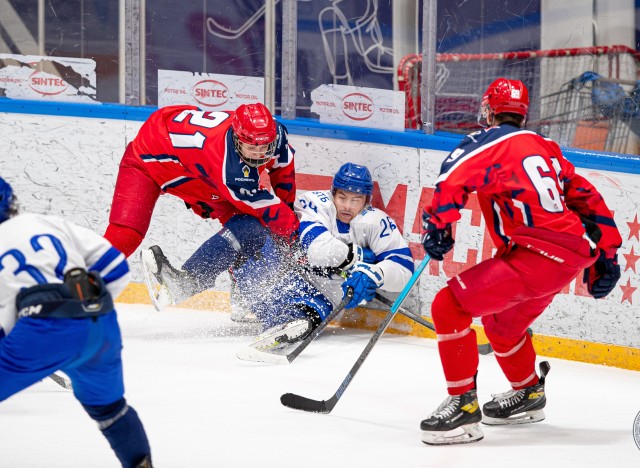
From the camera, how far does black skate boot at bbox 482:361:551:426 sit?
Result: 3.50 m

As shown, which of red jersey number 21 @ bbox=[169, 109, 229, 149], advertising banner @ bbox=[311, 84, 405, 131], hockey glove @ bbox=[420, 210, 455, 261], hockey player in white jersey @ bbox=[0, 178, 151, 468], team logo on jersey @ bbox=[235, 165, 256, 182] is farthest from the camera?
advertising banner @ bbox=[311, 84, 405, 131]

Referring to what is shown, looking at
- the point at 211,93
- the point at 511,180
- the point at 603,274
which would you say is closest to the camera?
the point at 511,180

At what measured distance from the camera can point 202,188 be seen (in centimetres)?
473

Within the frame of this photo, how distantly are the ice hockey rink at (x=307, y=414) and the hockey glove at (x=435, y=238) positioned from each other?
60 cm

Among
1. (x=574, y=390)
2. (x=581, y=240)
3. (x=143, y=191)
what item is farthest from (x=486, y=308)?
(x=143, y=191)

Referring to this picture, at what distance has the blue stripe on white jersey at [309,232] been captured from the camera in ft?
15.2

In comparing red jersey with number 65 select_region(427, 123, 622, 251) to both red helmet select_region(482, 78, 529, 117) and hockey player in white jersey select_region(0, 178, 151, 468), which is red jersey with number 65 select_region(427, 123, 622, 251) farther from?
hockey player in white jersey select_region(0, 178, 151, 468)

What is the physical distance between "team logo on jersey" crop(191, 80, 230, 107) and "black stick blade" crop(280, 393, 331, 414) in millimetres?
2187

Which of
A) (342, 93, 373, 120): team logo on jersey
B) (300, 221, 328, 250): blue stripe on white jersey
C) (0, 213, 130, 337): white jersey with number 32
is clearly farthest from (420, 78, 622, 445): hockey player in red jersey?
(342, 93, 373, 120): team logo on jersey

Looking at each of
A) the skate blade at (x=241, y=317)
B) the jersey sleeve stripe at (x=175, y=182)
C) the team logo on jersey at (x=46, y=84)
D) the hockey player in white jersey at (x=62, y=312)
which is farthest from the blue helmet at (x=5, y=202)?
the team logo on jersey at (x=46, y=84)

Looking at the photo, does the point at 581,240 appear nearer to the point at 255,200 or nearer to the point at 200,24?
the point at 255,200

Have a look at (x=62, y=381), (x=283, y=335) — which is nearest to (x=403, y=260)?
(x=283, y=335)

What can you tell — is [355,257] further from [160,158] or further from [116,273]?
[116,273]

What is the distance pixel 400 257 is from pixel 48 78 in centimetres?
216
